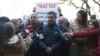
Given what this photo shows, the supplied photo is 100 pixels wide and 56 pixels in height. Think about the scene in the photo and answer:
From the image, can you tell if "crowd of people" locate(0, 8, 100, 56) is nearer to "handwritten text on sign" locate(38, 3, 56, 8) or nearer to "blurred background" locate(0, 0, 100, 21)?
"handwritten text on sign" locate(38, 3, 56, 8)

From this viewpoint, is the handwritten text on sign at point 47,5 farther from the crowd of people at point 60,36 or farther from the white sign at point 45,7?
the crowd of people at point 60,36

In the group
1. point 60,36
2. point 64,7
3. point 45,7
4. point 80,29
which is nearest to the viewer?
point 80,29

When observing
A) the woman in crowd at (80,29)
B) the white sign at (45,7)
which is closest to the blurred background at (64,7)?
the white sign at (45,7)

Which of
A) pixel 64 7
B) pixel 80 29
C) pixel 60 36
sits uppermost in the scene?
pixel 80 29

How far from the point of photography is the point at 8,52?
8.14 metres

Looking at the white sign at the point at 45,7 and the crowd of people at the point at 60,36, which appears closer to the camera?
the crowd of people at the point at 60,36

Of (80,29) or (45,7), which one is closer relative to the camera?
(80,29)

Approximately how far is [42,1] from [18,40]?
10.3 ft

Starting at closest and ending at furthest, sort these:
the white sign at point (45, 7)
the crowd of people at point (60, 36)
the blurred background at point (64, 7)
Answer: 1. the crowd of people at point (60, 36)
2. the white sign at point (45, 7)
3. the blurred background at point (64, 7)

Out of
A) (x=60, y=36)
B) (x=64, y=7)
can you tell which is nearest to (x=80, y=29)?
(x=60, y=36)

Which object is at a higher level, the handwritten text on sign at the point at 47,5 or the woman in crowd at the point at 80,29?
the handwritten text on sign at the point at 47,5

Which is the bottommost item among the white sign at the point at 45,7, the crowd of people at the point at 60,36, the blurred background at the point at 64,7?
the blurred background at the point at 64,7

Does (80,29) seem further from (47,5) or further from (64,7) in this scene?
(64,7)

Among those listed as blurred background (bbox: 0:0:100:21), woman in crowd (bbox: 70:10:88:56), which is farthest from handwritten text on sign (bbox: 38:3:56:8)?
blurred background (bbox: 0:0:100:21)
